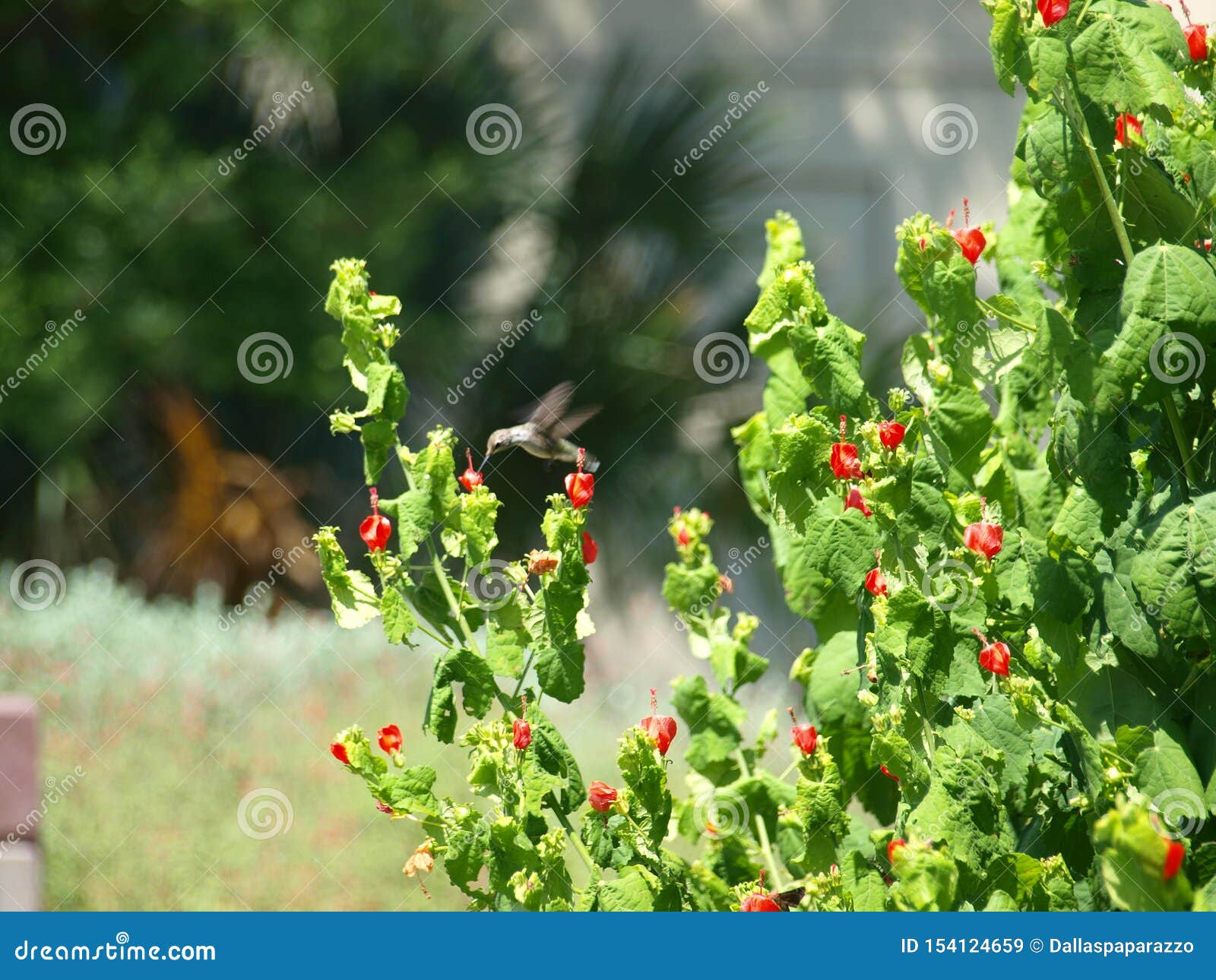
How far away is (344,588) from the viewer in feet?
4.70

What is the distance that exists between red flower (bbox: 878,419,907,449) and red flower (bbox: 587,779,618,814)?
0.49 meters

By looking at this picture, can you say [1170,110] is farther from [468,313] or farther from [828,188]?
[828,188]

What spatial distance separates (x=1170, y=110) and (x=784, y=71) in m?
4.95

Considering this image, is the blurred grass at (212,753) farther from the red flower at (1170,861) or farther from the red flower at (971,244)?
the red flower at (1170,861)

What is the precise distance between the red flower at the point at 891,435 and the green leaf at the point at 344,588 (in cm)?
62

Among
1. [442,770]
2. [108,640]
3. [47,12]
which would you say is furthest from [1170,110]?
[47,12]

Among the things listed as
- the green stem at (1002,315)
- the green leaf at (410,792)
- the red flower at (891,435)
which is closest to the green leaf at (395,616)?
the green leaf at (410,792)

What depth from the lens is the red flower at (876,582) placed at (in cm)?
126

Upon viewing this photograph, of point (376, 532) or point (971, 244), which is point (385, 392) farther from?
point (971, 244)

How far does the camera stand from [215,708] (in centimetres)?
338

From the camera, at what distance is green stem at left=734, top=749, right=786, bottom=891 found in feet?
4.94

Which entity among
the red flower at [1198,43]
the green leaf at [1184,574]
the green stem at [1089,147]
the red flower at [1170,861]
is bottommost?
the red flower at [1170,861]

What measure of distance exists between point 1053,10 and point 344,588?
3.23 ft

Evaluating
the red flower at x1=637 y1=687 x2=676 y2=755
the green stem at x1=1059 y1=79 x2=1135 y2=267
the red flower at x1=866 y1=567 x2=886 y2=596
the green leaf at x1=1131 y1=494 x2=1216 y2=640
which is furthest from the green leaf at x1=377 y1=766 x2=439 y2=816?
the green stem at x1=1059 y1=79 x2=1135 y2=267
